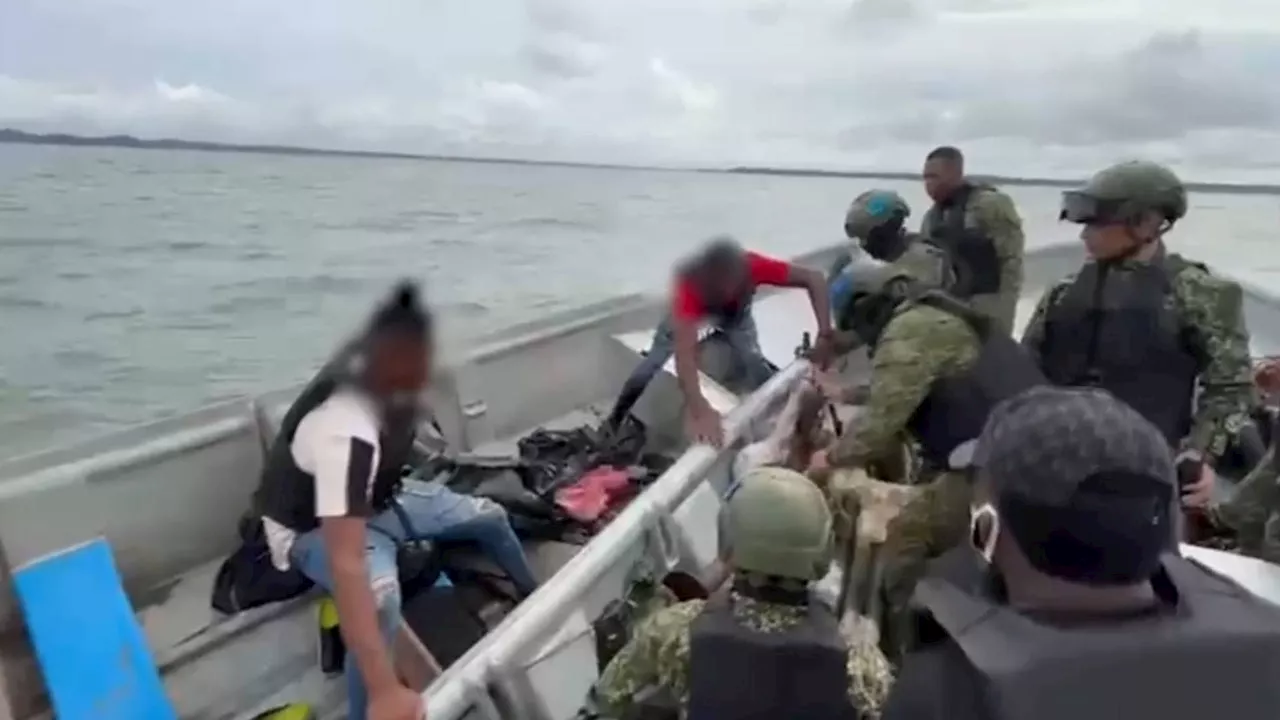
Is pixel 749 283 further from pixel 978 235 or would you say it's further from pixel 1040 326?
pixel 1040 326

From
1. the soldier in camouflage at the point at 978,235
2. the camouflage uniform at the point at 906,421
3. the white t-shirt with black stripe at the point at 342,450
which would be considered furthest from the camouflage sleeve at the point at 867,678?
the soldier in camouflage at the point at 978,235

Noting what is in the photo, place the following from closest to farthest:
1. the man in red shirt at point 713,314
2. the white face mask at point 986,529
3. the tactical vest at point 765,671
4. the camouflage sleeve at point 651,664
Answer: the white face mask at point 986,529
the tactical vest at point 765,671
the camouflage sleeve at point 651,664
the man in red shirt at point 713,314

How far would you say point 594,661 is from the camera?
82.3 inches

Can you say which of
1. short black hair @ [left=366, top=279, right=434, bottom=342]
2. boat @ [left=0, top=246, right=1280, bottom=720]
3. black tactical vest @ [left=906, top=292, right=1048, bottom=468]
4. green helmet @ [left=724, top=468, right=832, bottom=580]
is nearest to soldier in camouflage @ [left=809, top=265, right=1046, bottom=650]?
black tactical vest @ [left=906, top=292, right=1048, bottom=468]

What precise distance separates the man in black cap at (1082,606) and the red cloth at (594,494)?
81.3 inches

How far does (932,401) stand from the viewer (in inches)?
74.6

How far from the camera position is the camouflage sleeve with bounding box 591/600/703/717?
4.99ft

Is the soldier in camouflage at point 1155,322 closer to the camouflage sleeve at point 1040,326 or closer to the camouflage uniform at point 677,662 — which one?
the camouflage sleeve at point 1040,326

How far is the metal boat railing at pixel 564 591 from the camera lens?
1832mm

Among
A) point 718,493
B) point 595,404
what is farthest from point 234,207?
point 718,493

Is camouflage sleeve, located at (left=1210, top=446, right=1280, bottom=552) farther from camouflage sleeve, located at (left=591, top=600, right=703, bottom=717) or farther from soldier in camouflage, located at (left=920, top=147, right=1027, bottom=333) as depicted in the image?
soldier in camouflage, located at (left=920, top=147, right=1027, bottom=333)

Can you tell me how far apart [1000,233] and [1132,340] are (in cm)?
132

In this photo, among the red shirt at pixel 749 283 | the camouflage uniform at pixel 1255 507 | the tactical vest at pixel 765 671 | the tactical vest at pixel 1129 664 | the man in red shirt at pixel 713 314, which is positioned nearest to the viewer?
the tactical vest at pixel 1129 664

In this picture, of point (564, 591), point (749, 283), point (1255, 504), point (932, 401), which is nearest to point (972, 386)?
point (932, 401)
